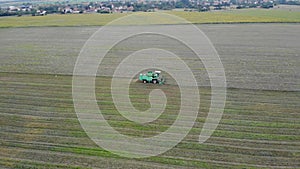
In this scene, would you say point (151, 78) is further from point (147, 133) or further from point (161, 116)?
point (147, 133)

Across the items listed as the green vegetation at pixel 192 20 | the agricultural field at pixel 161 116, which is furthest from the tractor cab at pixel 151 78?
the green vegetation at pixel 192 20

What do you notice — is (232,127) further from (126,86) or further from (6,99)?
(6,99)

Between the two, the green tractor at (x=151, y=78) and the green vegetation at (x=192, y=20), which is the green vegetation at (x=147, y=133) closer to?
the green tractor at (x=151, y=78)

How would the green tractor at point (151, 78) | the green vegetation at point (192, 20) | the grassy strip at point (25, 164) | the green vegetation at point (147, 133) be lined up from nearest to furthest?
1. the grassy strip at point (25, 164)
2. the green vegetation at point (147, 133)
3. the green tractor at point (151, 78)
4. the green vegetation at point (192, 20)

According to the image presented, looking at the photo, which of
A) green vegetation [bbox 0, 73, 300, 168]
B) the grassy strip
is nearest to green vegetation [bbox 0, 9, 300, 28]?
green vegetation [bbox 0, 73, 300, 168]

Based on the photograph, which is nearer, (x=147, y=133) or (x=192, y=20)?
(x=147, y=133)

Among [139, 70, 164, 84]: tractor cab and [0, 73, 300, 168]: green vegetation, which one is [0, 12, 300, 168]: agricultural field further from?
[139, 70, 164, 84]: tractor cab

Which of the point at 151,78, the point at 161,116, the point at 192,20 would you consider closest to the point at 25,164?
the point at 161,116

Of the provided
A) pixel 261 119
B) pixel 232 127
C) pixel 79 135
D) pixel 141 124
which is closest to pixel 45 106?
pixel 79 135
